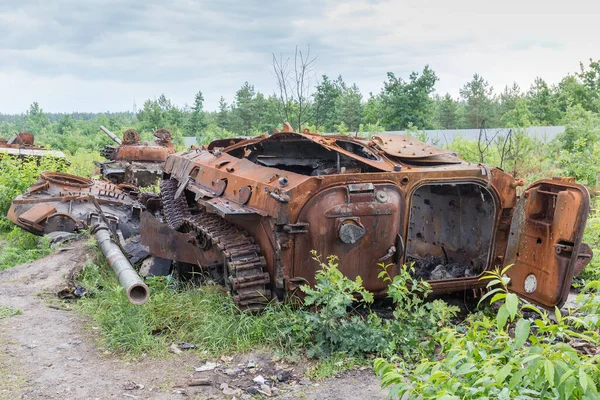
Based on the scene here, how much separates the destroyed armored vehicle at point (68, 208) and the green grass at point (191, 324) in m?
4.03

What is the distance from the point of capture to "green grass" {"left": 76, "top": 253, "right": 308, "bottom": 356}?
596 centimetres

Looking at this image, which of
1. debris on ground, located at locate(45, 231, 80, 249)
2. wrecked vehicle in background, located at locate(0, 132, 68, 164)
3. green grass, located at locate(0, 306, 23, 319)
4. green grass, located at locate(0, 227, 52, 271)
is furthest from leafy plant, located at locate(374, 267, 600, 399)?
wrecked vehicle in background, located at locate(0, 132, 68, 164)

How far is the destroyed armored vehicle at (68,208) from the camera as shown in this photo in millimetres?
11133

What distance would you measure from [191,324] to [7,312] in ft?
7.88

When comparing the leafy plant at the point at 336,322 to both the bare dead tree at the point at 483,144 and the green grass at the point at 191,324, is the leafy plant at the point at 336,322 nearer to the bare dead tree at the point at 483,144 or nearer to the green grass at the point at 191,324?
the green grass at the point at 191,324

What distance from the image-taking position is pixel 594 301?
2953 mm

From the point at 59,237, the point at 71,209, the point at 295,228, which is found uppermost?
the point at 295,228

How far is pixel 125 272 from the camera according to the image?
6.18m

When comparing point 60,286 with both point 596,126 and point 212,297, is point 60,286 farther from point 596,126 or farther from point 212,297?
point 596,126

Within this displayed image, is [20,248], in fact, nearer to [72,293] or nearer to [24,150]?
[72,293]

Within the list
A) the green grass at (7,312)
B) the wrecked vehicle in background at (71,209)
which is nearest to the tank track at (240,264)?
the green grass at (7,312)

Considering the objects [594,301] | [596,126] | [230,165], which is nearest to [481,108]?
[596,126]

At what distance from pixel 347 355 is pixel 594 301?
3082 millimetres

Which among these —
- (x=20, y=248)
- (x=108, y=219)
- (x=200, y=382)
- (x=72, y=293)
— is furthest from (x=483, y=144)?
(x=200, y=382)
